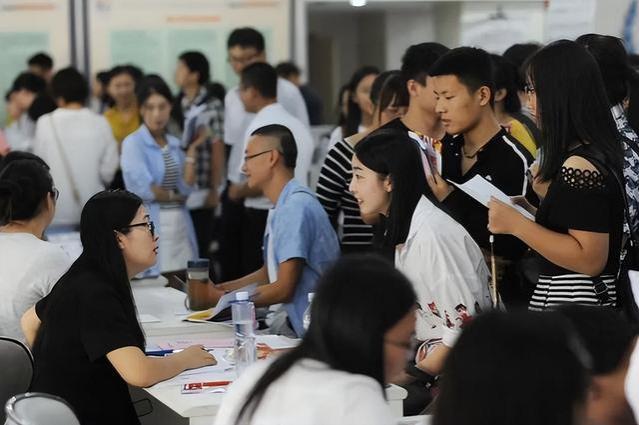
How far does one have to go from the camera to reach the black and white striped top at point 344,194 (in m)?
5.12

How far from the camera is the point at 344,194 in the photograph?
5.17 m

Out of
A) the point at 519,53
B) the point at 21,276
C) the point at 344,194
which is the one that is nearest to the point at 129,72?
the point at 519,53

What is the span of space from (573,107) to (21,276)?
79.2 inches

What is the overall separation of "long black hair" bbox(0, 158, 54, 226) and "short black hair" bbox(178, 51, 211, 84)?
3744 mm

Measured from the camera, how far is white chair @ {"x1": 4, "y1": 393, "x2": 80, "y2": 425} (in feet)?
9.21

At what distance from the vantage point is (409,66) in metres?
5.04

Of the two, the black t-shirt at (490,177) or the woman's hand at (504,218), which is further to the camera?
the black t-shirt at (490,177)

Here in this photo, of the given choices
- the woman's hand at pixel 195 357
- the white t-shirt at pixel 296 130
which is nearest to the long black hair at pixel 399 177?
the woman's hand at pixel 195 357

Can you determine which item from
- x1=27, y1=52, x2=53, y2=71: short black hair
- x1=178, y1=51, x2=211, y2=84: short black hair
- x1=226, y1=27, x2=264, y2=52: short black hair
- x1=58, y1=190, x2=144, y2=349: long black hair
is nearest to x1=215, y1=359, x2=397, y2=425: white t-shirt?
x1=58, y1=190, x2=144, y2=349: long black hair

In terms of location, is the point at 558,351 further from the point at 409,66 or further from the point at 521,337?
the point at 409,66

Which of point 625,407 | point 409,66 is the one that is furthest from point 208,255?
point 625,407

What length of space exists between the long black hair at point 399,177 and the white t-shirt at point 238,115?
3.32 metres

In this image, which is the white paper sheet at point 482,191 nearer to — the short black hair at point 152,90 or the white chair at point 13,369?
the white chair at point 13,369

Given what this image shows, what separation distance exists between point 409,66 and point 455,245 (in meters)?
1.51
